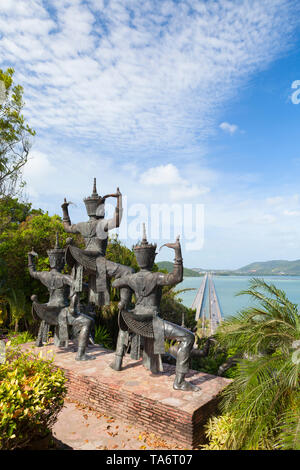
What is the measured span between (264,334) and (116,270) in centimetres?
378

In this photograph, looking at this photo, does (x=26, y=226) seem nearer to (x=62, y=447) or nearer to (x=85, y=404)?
(x=85, y=404)

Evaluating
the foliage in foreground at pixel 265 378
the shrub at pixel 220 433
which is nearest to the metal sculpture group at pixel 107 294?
the shrub at pixel 220 433

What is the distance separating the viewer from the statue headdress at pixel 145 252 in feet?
19.5

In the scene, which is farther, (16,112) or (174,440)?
(16,112)

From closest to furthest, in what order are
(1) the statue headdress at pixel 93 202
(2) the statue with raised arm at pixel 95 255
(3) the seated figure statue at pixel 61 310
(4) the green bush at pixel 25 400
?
(4) the green bush at pixel 25 400, (3) the seated figure statue at pixel 61 310, (2) the statue with raised arm at pixel 95 255, (1) the statue headdress at pixel 93 202

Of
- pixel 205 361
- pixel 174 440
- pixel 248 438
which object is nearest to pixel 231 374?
pixel 205 361

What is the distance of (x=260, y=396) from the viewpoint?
374 cm

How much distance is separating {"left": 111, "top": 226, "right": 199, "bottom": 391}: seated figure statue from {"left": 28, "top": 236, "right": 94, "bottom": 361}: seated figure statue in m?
1.20

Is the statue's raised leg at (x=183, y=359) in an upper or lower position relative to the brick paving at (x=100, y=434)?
upper

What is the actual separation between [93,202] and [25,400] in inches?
192

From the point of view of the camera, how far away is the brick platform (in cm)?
450

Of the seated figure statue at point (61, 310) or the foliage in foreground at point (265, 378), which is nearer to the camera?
the foliage in foreground at point (265, 378)

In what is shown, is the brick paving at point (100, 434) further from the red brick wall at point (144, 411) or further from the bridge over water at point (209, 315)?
the bridge over water at point (209, 315)

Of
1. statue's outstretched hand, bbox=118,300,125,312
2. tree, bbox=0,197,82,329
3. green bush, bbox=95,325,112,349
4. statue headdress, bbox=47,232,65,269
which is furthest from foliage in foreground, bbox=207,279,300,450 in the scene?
tree, bbox=0,197,82,329
